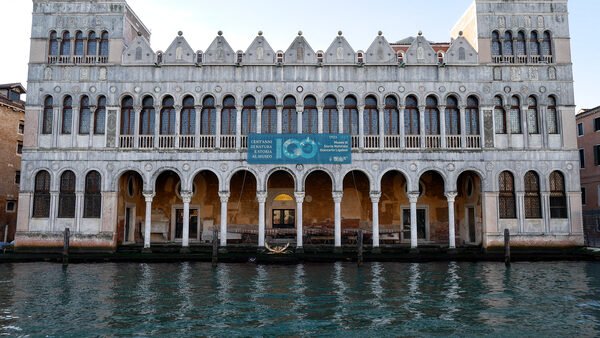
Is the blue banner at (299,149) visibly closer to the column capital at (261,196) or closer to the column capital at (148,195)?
the column capital at (261,196)

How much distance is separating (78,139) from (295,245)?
1114cm

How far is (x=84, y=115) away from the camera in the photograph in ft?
73.7

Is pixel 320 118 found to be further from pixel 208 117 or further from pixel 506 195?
pixel 506 195

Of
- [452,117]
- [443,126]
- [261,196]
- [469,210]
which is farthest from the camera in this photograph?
[469,210]

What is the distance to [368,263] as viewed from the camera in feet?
65.5

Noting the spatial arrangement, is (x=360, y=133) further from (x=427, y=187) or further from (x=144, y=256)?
(x=144, y=256)

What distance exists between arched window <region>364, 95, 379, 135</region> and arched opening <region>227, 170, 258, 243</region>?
6.30 metres

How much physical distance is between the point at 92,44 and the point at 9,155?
36.2 feet

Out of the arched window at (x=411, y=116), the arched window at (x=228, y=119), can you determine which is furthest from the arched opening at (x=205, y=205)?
the arched window at (x=411, y=116)

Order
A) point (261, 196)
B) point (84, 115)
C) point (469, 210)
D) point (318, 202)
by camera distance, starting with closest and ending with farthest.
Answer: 1. point (261, 196)
2. point (84, 115)
3. point (469, 210)
4. point (318, 202)

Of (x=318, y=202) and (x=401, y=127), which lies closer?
(x=401, y=127)

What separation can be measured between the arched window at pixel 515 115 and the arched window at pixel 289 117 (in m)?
9.94

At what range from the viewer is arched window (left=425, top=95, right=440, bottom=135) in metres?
22.3

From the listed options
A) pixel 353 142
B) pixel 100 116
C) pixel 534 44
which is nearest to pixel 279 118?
pixel 353 142
